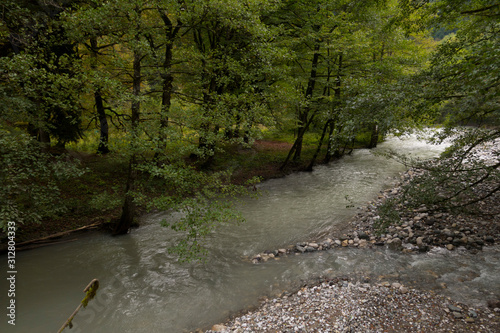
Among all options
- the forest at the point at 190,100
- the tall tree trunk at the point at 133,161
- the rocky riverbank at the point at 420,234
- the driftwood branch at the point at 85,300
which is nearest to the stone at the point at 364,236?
the rocky riverbank at the point at 420,234

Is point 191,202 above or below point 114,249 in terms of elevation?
above

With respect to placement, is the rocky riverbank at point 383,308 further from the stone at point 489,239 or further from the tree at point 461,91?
the tree at point 461,91

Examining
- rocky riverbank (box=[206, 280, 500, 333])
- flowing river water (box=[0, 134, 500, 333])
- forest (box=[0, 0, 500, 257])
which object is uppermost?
forest (box=[0, 0, 500, 257])

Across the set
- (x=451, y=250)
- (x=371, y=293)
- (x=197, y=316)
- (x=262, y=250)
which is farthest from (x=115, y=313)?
(x=451, y=250)

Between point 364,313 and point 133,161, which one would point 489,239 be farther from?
point 133,161

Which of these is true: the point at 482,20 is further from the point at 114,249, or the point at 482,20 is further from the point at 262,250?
the point at 114,249

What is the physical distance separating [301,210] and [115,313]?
8409 mm

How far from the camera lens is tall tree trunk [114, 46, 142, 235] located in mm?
7655

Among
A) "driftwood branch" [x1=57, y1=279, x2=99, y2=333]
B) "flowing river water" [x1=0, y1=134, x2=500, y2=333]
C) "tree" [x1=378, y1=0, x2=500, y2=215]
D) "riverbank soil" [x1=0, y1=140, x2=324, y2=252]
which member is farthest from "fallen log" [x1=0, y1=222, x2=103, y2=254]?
"tree" [x1=378, y1=0, x2=500, y2=215]

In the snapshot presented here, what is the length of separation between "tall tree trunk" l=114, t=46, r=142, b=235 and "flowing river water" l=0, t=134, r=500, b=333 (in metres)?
0.51

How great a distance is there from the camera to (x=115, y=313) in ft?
20.9

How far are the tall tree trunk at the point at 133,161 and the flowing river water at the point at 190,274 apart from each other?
0.51m

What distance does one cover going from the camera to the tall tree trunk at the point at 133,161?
25.1ft

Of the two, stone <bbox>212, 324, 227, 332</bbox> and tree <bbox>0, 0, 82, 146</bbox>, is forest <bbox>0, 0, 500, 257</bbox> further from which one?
stone <bbox>212, 324, 227, 332</bbox>
